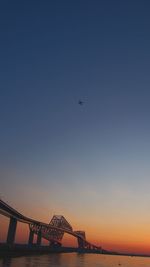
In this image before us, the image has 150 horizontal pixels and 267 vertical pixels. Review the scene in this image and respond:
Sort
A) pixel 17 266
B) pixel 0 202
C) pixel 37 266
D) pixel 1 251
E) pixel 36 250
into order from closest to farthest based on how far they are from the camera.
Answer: pixel 17 266
pixel 37 266
pixel 0 202
pixel 1 251
pixel 36 250

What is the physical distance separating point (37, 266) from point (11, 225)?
164ft

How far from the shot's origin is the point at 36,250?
6870 inches

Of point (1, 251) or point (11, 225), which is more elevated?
point (11, 225)

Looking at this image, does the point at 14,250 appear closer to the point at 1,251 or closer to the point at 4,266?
the point at 1,251

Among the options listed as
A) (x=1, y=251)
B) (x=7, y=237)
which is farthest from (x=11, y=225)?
(x=1, y=251)

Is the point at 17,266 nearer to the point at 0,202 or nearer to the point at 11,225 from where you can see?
the point at 0,202

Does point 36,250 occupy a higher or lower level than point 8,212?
lower

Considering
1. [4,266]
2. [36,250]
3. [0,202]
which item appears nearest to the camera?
[4,266]

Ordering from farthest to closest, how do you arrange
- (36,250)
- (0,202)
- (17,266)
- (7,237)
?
1. (36,250)
2. (7,237)
3. (0,202)
4. (17,266)

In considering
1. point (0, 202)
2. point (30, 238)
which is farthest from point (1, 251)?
point (30, 238)

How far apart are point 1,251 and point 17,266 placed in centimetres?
4295

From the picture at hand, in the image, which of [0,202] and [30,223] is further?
[30,223]

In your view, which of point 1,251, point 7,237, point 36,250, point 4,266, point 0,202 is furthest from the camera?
point 36,250

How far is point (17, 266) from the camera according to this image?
85.3 m
